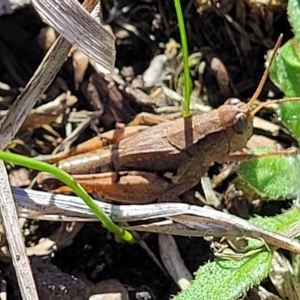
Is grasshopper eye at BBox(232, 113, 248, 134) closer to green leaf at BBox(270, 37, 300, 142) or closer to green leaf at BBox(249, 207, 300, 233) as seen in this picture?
green leaf at BBox(270, 37, 300, 142)

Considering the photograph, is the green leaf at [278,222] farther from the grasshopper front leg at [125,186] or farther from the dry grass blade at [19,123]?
the dry grass blade at [19,123]

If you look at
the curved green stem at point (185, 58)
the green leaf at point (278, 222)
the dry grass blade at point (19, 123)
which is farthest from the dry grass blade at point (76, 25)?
the green leaf at point (278, 222)

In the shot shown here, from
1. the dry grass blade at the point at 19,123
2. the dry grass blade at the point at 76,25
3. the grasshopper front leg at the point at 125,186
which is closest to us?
the dry grass blade at the point at 19,123

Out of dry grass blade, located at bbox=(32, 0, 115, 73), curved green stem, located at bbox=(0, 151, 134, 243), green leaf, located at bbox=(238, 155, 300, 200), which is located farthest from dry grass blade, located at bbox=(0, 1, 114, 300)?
green leaf, located at bbox=(238, 155, 300, 200)

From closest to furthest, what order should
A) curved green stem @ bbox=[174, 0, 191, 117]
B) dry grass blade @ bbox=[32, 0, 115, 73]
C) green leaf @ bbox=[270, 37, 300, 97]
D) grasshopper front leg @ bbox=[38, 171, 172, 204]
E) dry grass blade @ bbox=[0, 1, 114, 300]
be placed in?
dry grass blade @ bbox=[0, 1, 114, 300] → dry grass blade @ bbox=[32, 0, 115, 73] → curved green stem @ bbox=[174, 0, 191, 117] → green leaf @ bbox=[270, 37, 300, 97] → grasshopper front leg @ bbox=[38, 171, 172, 204]

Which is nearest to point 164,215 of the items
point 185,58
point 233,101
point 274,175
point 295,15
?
point 274,175

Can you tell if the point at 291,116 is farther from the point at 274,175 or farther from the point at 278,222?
the point at 278,222

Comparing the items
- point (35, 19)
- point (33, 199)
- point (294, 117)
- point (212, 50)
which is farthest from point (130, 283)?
point (35, 19)
